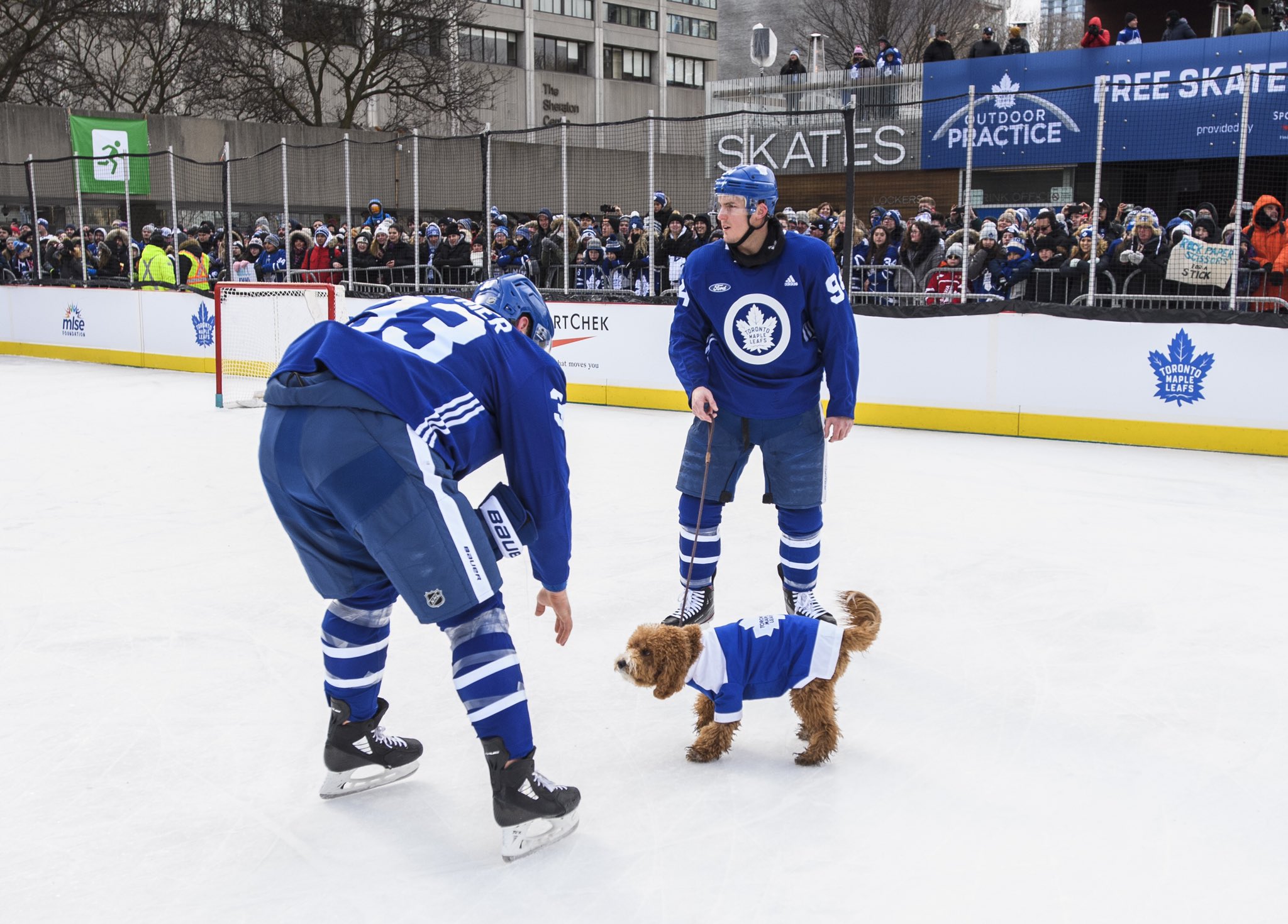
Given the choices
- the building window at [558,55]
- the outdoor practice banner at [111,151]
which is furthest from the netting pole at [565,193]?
the building window at [558,55]

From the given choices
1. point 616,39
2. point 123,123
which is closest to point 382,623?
point 123,123

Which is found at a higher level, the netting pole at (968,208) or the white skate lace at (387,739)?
the netting pole at (968,208)

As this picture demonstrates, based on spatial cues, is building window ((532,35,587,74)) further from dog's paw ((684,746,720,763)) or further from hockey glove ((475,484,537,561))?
hockey glove ((475,484,537,561))

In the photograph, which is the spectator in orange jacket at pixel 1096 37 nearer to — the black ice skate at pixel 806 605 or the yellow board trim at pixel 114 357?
the yellow board trim at pixel 114 357

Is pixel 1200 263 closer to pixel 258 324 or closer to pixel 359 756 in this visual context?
pixel 359 756

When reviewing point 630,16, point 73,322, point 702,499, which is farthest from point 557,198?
point 630,16

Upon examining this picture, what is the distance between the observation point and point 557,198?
11508 millimetres

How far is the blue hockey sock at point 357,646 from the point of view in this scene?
110 inches

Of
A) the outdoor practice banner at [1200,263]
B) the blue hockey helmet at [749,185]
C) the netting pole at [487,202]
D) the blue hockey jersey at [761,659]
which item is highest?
the netting pole at [487,202]

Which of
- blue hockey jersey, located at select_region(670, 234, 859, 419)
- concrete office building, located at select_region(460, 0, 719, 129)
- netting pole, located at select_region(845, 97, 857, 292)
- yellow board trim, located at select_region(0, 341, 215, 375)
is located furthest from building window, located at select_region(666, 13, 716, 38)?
blue hockey jersey, located at select_region(670, 234, 859, 419)

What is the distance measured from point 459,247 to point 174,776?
31.8 ft

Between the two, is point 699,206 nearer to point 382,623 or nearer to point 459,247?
point 459,247

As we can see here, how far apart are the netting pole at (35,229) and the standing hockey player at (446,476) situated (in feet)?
46.5

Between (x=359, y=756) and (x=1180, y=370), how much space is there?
7004mm
